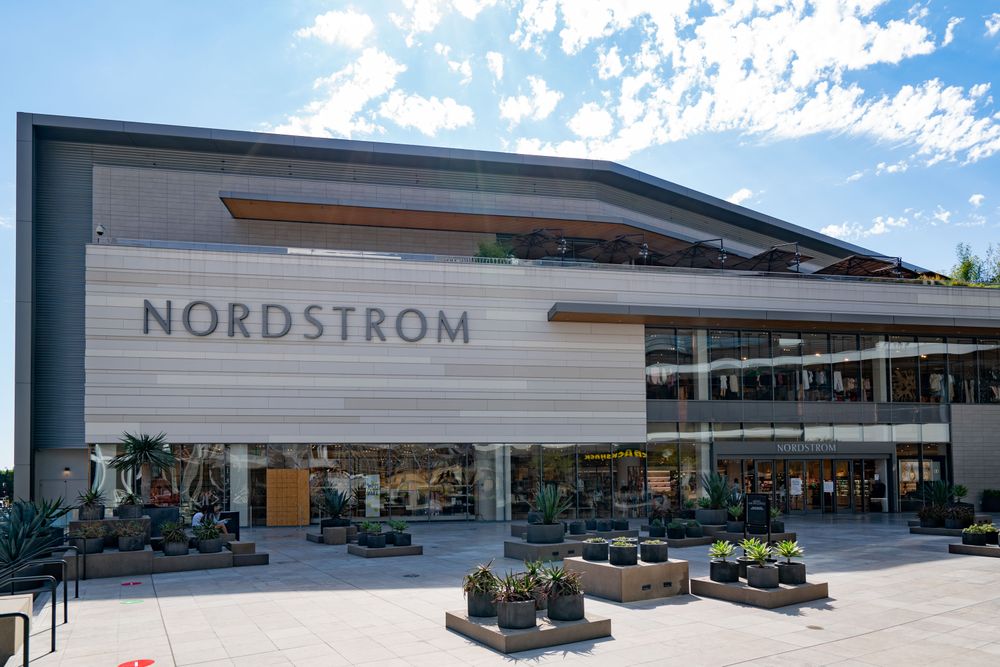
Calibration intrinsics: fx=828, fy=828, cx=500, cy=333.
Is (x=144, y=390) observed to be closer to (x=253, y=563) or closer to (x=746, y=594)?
(x=253, y=563)

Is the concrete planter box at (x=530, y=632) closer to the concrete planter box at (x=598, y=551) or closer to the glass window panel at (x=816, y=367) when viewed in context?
the concrete planter box at (x=598, y=551)

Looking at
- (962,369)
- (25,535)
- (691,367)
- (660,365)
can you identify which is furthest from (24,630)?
(962,369)

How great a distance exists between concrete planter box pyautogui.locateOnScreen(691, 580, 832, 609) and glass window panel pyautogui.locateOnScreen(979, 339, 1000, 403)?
3025cm

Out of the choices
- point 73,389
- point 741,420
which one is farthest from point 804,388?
point 73,389

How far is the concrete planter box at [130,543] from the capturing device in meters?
20.1

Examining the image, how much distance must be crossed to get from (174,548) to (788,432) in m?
27.3

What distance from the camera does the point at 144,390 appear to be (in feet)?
99.9

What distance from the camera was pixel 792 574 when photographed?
1546 cm

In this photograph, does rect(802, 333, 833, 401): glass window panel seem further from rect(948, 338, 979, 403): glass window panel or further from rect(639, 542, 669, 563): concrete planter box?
rect(639, 542, 669, 563): concrete planter box

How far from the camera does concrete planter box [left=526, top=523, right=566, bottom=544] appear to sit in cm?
2162

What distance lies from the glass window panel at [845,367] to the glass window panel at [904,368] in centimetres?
204

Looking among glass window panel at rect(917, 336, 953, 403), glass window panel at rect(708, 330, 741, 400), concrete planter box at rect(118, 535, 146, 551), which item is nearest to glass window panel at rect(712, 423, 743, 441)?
glass window panel at rect(708, 330, 741, 400)

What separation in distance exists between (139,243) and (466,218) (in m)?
15.6

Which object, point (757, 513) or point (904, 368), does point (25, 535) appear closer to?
point (757, 513)
